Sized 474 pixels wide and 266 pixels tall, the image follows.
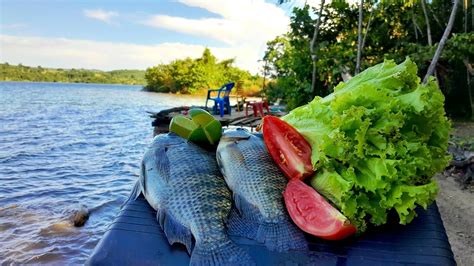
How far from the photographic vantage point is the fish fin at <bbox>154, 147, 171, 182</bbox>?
68.7 inches

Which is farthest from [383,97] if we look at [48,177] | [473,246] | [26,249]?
[48,177]

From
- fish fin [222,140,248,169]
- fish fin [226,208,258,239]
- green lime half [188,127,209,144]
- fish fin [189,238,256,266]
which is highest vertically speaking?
green lime half [188,127,209,144]

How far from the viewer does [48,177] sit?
32.1 ft

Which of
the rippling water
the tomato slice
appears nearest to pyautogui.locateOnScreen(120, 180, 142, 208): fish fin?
the tomato slice

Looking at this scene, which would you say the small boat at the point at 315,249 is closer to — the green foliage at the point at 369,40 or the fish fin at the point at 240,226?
the fish fin at the point at 240,226

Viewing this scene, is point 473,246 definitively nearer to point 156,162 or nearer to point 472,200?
point 472,200

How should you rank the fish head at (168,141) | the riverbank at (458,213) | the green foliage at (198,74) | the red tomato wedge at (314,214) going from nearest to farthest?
the red tomato wedge at (314,214) < the fish head at (168,141) < the riverbank at (458,213) < the green foliage at (198,74)

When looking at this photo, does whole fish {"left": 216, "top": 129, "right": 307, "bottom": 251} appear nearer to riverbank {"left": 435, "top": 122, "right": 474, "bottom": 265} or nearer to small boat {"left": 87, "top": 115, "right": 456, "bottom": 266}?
small boat {"left": 87, "top": 115, "right": 456, "bottom": 266}

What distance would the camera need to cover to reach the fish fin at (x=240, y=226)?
4.66 feet

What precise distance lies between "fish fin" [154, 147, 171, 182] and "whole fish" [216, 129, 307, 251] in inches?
9.5

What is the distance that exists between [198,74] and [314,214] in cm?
6990

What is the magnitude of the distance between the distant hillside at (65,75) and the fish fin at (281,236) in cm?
12927

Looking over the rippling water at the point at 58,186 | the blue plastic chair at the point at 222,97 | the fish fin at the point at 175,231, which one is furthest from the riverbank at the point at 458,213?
the blue plastic chair at the point at 222,97

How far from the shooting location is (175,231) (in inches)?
56.3
